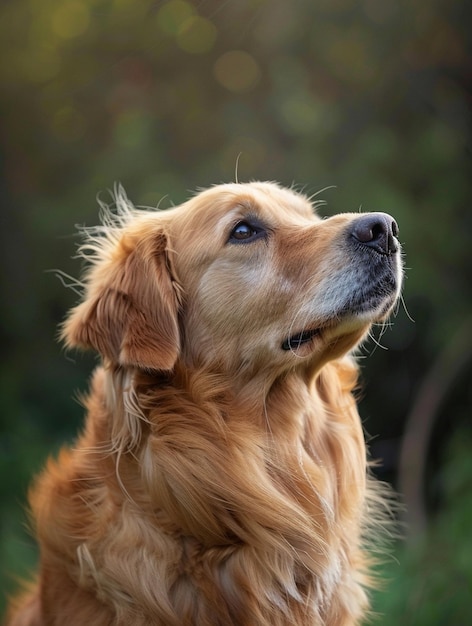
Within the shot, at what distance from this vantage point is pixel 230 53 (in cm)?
643

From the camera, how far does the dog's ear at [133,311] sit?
297 cm

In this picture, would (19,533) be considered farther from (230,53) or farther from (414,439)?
(230,53)

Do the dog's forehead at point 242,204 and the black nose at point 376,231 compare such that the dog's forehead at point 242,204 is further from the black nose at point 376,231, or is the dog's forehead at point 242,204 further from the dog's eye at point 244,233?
the black nose at point 376,231

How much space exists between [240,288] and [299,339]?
1.09ft

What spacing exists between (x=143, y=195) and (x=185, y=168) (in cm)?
44

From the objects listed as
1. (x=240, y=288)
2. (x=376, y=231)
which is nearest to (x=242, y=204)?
(x=240, y=288)

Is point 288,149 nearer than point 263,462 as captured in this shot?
No

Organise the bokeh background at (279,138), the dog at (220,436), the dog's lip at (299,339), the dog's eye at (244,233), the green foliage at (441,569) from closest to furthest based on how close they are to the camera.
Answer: the dog at (220,436) → the dog's lip at (299,339) → the dog's eye at (244,233) → the green foliage at (441,569) → the bokeh background at (279,138)

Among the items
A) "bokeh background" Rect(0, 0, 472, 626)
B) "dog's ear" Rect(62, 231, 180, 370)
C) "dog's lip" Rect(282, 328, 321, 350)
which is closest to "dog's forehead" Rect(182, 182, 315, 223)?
"dog's ear" Rect(62, 231, 180, 370)

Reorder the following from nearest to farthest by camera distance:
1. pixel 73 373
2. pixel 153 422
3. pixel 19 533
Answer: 1. pixel 153 422
2. pixel 19 533
3. pixel 73 373

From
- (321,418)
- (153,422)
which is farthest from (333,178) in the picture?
(153,422)

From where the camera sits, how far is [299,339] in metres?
3.04

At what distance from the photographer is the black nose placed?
2990 mm

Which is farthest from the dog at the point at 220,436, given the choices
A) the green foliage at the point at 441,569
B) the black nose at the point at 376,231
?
the green foliage at the point at 441,569
